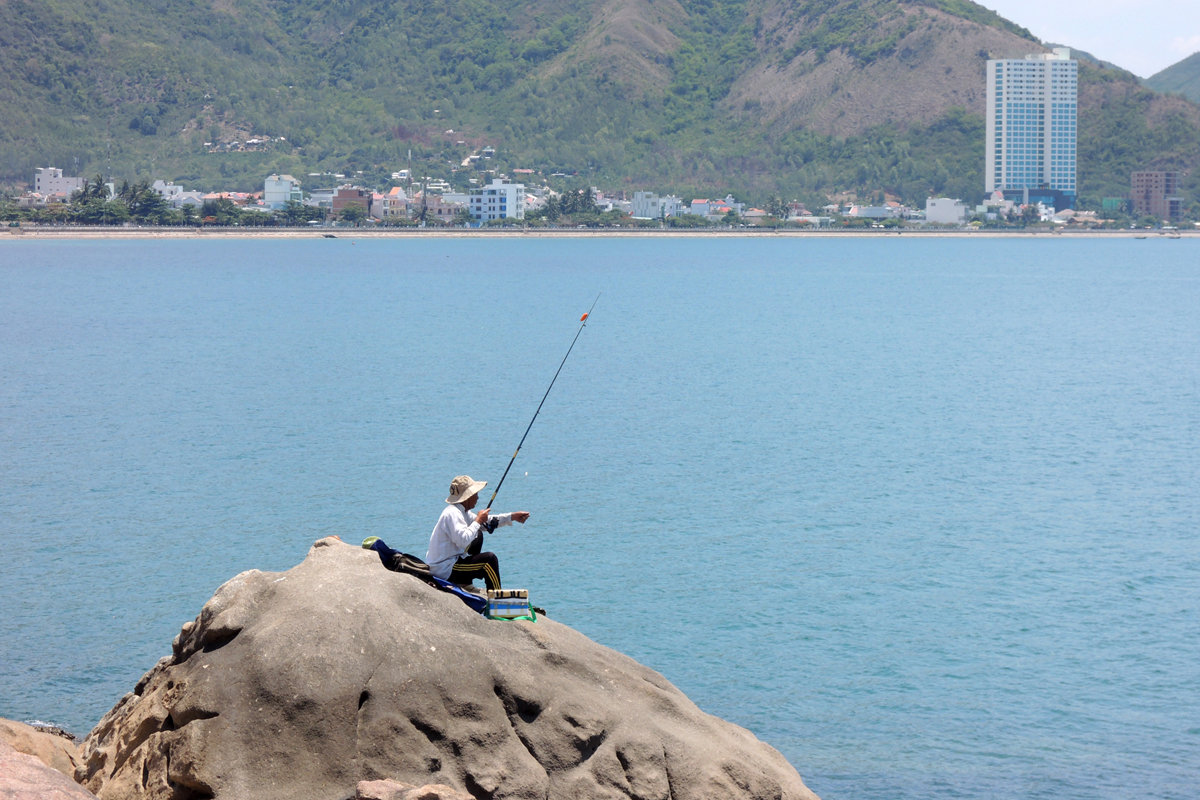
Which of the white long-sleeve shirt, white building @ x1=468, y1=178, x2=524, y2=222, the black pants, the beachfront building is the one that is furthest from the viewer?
white building @ x1=468, y1=178, x2=524, y2=222

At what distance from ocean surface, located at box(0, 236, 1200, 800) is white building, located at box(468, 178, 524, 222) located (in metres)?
124

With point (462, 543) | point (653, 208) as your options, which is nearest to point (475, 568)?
point (462, 543)

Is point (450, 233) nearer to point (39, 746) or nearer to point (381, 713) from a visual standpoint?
point (39, 746)

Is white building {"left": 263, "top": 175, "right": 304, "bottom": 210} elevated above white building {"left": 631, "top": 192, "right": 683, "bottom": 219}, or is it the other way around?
white building {"left": 263, "top": 175, "right": 304, "bottom": 210}

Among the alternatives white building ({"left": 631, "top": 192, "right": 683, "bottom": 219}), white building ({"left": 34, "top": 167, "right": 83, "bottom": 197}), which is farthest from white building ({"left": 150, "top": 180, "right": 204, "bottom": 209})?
white building ({"left": 631, "top": 192, "right": 683, "bottom": 219})

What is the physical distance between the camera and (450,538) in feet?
28.3

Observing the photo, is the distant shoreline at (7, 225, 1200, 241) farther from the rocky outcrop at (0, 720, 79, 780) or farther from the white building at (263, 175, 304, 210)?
the rocky outcrop at (0, 720, 79, 780)

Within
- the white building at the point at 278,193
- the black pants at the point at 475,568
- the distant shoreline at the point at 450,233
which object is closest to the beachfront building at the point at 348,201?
the distant shoreline at the point at 450,233

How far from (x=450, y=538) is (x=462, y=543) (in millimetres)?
87

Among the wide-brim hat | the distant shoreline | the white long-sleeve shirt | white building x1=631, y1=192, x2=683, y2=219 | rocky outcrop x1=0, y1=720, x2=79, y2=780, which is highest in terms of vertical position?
white building x1=631, y1=192, x2=683, y2=219

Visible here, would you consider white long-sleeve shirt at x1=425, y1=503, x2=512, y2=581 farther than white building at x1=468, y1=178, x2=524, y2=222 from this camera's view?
No

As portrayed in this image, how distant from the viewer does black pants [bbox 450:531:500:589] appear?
343 inches

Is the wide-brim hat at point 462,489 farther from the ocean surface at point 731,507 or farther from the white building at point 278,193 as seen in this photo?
Answer: the white building at point 278,193

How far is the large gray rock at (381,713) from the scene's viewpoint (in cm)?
723
